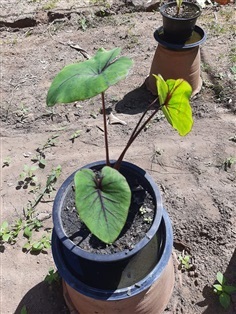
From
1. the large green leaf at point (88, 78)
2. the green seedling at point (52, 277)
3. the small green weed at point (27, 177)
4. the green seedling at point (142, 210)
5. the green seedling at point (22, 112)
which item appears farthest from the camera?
the green seedling at point (22, 112)

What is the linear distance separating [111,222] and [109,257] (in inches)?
7.9

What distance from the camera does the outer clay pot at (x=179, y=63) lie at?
296cm

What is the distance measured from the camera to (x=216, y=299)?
2027 millimetres

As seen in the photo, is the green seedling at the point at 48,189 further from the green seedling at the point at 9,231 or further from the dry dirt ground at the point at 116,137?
the green seedling at the point at 9,231

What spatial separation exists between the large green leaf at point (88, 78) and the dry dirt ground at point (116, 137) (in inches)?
45.8

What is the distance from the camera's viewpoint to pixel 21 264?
7.39 feet

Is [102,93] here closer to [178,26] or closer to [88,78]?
[88,78]

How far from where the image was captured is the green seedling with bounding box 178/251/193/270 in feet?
7.04

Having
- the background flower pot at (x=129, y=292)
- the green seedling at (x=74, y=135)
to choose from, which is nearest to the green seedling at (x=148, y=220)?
the background flower pot at (x=129, y=292)

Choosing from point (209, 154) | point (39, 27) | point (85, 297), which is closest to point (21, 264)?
point (85, 297)

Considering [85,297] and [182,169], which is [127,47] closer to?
[182,169]

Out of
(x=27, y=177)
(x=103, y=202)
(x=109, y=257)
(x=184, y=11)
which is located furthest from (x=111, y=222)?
(x=184, y=11)

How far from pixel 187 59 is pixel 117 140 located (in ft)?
2.60

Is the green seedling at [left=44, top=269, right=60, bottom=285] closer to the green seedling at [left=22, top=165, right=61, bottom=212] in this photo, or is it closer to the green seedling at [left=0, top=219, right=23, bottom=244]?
the green seedling at [left=0, top=219, right=23, bottom=244]
